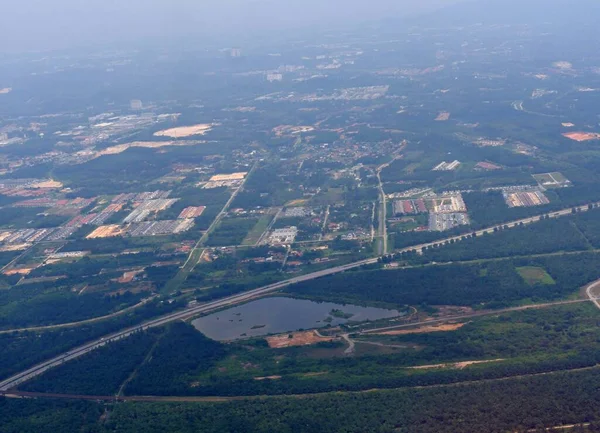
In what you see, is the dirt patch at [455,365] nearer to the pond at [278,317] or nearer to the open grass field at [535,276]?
the pond at [278,317]

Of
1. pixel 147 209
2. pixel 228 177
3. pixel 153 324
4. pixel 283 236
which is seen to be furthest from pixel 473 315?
pixel 228 177

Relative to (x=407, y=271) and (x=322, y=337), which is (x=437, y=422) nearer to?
(x=322, y=337)

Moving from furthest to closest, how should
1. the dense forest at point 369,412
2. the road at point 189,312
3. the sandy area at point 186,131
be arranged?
the sandy area at point 186,131, the road at point 189,312, the dense forest at point 369,412

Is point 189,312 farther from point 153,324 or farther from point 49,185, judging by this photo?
point 49,185

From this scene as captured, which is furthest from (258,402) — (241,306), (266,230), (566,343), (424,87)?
(424,87)

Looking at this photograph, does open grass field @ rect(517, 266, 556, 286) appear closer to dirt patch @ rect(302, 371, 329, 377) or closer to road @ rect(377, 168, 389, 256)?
road @ rect(377, 168, 389, 256)

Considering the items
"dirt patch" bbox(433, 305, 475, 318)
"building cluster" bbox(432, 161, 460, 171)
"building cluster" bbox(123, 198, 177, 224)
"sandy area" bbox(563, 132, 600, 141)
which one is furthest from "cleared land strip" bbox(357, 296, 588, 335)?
"sandy area" bbox(563, 132, 600, 141)

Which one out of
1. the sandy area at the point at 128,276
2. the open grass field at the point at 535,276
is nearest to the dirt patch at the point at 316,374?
the open grass field at the point at 535,276
